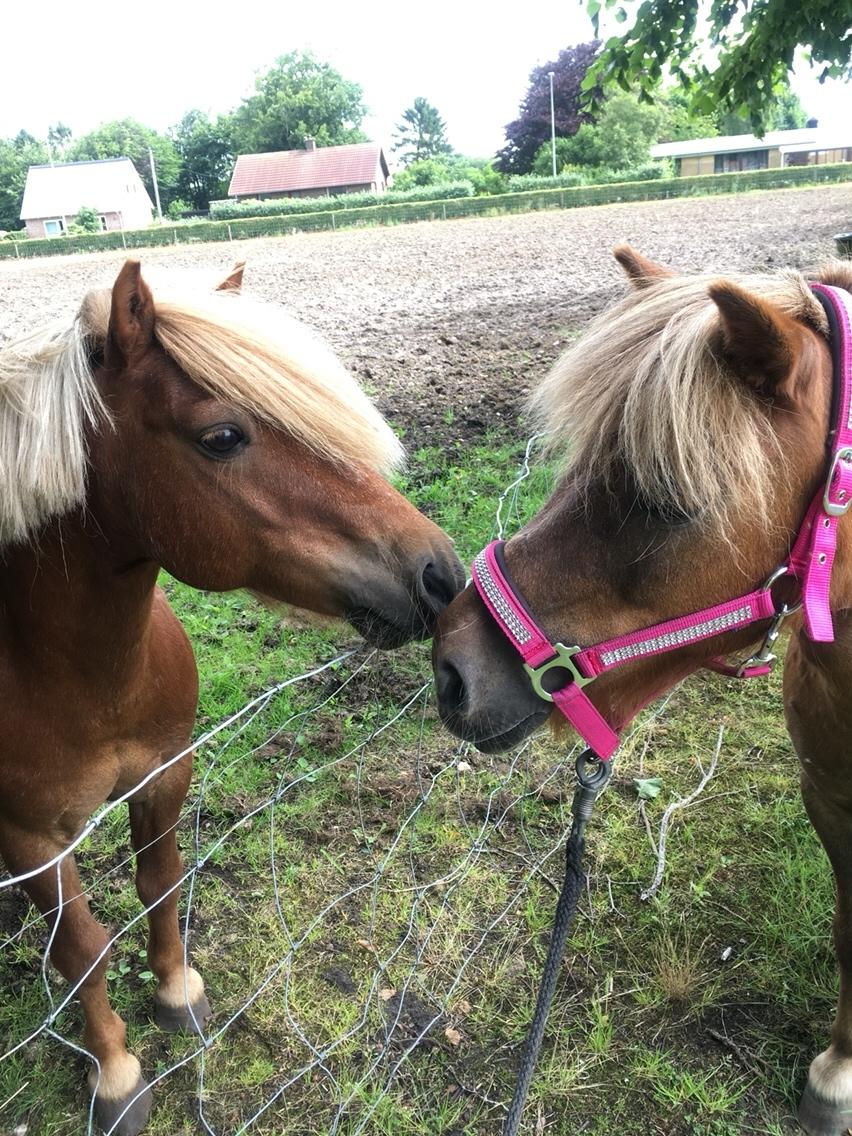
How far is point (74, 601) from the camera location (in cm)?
174

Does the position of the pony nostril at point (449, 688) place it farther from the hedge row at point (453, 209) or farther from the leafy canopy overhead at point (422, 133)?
the leafy canopy overhead at point (422, 133)

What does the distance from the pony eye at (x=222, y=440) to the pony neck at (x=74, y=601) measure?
0.33 metres

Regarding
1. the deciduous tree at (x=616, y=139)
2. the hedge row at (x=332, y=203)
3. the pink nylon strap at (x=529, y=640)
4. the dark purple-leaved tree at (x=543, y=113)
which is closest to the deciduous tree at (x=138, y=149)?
the dark purple-leaved tree at (x=543, y=113)

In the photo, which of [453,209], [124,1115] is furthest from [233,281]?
[453,209]

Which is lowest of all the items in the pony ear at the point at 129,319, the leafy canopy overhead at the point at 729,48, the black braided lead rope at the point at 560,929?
the black braided lead rope at the point at 560,929

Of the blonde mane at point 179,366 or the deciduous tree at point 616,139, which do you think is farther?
the deciduous tree at point 616,139

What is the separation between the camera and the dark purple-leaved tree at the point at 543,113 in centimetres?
6419

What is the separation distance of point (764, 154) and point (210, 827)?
8184cm

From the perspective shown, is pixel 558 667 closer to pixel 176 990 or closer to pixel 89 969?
pixel 89 969

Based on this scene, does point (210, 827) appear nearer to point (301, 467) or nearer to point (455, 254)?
point (301, 467)

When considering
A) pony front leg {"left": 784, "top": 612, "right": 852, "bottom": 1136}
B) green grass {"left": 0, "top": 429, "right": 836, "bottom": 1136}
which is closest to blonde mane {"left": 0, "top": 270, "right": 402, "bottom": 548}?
green grass {"left": 0, "top": 429, "right": 836, "bottom": 1136}

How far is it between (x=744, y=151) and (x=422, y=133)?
57.3 m

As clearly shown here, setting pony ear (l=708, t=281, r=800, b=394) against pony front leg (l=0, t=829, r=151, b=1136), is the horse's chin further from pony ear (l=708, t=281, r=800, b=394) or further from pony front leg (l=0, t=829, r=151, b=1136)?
pony front leg (l=0, t=829, r=151, b=1136)

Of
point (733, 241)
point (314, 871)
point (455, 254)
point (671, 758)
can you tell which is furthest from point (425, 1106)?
point (455, 254)
